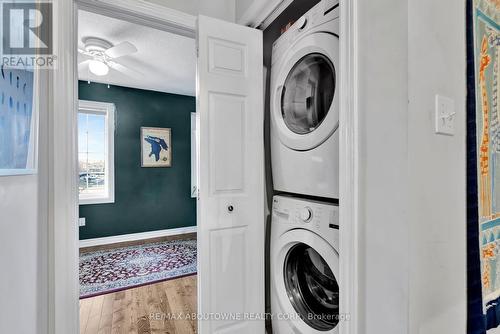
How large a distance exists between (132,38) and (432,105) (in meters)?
2.54

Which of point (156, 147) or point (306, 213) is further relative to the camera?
point (156, 147)

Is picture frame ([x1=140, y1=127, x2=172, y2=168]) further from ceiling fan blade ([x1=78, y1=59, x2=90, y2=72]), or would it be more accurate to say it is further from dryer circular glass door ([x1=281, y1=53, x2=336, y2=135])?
dryer circular glass door ([x1=281, y1=53, x2=336, y2=135])

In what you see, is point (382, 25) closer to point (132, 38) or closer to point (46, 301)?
point (46, 301)

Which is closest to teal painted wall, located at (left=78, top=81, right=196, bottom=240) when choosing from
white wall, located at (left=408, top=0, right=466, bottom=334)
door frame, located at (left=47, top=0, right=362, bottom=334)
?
door frame, located at (left=47, top=0, right=362, bottom=334)

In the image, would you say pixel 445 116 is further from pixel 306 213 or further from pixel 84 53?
pixel 84 53

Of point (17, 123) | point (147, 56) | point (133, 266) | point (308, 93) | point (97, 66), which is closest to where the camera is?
point (17, 123)

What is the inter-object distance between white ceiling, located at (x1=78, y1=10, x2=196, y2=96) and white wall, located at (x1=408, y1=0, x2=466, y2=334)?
2165mm

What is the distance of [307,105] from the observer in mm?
1376

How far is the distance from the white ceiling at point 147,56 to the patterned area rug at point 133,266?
239 cm

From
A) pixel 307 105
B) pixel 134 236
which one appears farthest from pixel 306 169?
pixel 134 236

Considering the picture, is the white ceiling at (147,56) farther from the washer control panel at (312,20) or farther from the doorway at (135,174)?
A: the washer control panel at (312,20)

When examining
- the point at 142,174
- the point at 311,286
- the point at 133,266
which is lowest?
the point at 133,266

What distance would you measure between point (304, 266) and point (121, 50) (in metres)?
2.45

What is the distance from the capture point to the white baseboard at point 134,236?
138 inches
